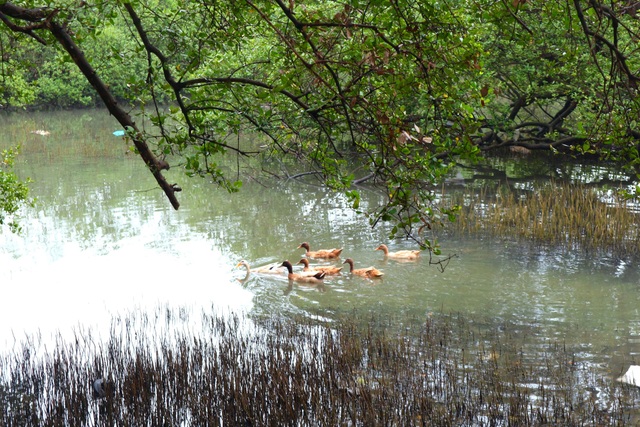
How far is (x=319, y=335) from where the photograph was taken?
864 centimetres

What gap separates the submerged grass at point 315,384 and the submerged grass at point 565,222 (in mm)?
4793

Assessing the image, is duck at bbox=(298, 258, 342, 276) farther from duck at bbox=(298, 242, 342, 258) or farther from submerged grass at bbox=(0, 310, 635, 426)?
submerged grass at bbox=(0, 310, 635, 426)

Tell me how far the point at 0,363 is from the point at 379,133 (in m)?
5.34

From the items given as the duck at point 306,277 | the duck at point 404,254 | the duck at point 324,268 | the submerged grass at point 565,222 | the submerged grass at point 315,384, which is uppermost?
the submerged grass at point 565,222

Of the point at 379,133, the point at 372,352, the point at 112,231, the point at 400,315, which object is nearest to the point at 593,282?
the point at 400,315

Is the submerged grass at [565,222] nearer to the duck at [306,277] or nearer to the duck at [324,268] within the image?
the duck at [324,268]

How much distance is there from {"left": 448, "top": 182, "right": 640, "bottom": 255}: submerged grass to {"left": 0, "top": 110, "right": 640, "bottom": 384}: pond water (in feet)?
1.57

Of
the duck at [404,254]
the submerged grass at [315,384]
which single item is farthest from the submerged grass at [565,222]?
the submerged grass at [315,384]

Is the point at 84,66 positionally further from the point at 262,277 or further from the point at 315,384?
the point at 262,277

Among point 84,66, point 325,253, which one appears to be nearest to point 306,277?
point 325,253

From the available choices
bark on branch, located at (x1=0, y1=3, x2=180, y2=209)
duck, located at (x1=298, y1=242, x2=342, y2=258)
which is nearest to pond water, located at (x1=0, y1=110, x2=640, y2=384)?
duck, located at (x1=298, y1=242, x2=342, y2=258)

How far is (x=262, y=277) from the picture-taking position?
11977mm

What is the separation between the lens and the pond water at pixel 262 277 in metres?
9.55

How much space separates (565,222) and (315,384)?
808 centimetres
